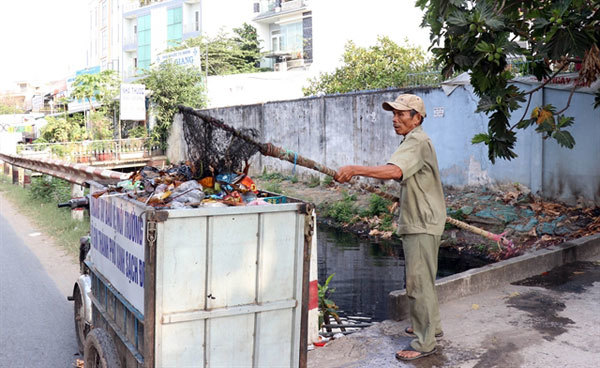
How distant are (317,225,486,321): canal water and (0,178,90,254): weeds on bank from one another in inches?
170

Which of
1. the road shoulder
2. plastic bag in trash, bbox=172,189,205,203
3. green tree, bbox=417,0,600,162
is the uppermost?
green tree, bbox=417,0,600,162

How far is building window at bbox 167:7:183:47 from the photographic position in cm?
4316

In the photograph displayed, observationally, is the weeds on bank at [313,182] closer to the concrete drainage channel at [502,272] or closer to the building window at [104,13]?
the concrete drainage channel at [502,272]

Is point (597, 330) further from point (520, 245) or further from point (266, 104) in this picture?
point (266, 104)

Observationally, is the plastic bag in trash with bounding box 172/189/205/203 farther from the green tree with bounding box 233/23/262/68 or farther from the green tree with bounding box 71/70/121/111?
the green tree with bounding box 233/23/262/68

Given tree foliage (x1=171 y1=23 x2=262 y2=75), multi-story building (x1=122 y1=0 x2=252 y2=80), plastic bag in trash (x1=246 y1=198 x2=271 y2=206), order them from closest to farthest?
plastic bag in trash (x1=246 y1=198 x2=271 y2=206), tree foliage (x1=171 y1=23 x2=262 y2=75), multi-story building (x1=122 y1=0 x2=252 y2=80)

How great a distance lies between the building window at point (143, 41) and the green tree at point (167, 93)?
1753 cm

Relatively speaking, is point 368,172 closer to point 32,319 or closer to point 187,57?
point 32,319

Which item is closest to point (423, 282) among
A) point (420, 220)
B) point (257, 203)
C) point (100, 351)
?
point (420, 220)

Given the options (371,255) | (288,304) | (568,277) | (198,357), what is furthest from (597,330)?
(371,255)

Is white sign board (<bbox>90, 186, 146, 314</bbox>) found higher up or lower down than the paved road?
higher up

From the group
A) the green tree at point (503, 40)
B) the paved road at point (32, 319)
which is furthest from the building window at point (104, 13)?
the green tree at point (503, 40)

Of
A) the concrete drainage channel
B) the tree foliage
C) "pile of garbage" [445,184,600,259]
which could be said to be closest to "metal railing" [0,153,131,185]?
the concrete drainage channel

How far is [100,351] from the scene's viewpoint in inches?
142
